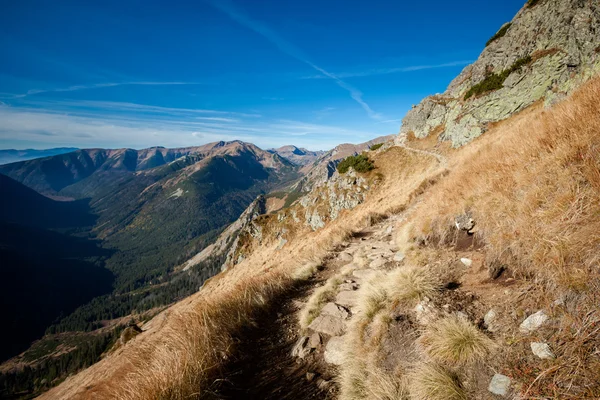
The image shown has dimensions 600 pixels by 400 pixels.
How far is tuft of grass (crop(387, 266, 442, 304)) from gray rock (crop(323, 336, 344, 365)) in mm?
1461

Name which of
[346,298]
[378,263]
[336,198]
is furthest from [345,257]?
[336,198]

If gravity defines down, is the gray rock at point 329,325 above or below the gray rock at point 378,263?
→ below

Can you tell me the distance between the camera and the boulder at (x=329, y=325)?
5.79 meters

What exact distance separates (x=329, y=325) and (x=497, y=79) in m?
47.3

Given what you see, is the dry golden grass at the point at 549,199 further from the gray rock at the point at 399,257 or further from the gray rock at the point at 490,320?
the gray rock at the point at 399,257

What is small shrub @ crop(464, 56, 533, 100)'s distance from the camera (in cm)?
3491

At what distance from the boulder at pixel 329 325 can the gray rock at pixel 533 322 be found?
11.0 ft

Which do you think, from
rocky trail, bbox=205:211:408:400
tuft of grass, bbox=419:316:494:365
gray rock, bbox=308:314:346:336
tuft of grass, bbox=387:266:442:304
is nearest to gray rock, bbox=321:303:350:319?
rocky trail, bbox=205:211:408:400

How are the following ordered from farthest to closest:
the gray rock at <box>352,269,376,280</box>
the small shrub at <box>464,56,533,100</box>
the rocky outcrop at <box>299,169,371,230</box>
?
the rocky outcrop at <box>299,169,371,230</box>, the small shrub at <box>464,56,533,100</box>, the gray rock at <box>352,269,376,280</box>

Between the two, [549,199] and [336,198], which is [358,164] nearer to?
[336,198]

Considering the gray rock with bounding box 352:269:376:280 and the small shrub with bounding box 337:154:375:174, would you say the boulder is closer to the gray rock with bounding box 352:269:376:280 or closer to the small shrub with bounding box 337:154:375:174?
the gray rock with bounding box 352:269:376:280

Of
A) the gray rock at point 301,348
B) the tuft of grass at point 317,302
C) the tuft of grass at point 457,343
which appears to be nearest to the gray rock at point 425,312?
the tuft of grass at point 457,343

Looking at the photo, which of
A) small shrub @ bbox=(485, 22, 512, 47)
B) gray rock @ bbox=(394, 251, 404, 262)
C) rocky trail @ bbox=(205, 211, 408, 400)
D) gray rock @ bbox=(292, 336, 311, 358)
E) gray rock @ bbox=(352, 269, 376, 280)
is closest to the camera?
rocky trail @ bbox=(205, 211, 408, 400)

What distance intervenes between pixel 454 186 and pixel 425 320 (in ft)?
20.5
